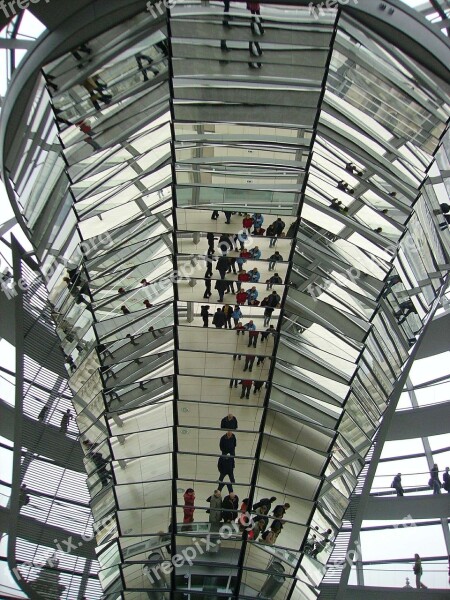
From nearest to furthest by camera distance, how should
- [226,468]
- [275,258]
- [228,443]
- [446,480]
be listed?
[228,443], [226,468], [275,258], [446,480]

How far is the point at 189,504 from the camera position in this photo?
2567 cm

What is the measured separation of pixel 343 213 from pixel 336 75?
3.83 meters

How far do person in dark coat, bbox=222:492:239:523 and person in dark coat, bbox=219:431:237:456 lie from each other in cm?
106

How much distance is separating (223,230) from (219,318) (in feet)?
7.00

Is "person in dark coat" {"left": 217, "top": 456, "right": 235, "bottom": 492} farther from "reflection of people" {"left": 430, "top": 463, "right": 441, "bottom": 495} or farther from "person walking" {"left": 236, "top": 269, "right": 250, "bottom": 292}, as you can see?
"reflection of people" {"left": 430, "top": 463, "right": 441, "bottom": 495}

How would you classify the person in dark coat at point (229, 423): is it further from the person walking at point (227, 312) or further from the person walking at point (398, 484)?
the person walking at point (398, 484)

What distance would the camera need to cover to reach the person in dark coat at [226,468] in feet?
84.1

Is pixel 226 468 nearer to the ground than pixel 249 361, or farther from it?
nearer to the ground

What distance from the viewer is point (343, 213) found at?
92.7 feet

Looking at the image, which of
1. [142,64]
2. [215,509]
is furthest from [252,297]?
[142,64]

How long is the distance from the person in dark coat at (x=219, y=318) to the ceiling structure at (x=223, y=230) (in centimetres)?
27

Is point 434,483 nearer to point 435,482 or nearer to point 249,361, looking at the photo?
point 435,482

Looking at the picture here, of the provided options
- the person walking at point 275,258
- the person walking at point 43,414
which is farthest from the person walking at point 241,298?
the person walking at point 43,414

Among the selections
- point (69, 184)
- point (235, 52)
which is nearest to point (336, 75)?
point (235, 52)
